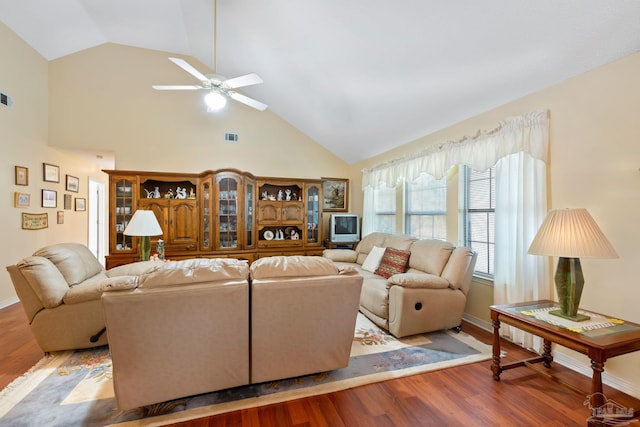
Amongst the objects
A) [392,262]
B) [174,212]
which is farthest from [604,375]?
[174,212]

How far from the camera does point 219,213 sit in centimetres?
482

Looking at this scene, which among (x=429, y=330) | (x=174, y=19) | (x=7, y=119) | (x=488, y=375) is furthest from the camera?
(x=174, y=19)

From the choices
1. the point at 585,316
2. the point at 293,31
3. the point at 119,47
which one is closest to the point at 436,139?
the point at 293,31

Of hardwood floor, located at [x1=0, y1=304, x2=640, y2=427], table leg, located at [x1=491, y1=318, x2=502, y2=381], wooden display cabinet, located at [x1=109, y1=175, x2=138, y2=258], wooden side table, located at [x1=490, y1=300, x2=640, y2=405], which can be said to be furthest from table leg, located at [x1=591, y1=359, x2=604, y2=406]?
wooden display cabinet, located at [x1=109, y1=175, x2=138, y2=258]

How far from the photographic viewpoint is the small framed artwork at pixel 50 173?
4410 mm

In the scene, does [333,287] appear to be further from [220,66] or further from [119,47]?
[119,47]

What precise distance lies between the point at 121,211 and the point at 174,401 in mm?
3640

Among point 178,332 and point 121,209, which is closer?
point 178,332

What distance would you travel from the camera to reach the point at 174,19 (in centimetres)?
407

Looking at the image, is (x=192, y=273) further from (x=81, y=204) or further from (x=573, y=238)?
(x=81, y=204)

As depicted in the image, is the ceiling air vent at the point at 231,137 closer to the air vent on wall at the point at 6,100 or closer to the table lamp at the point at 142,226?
the table lamp at the point at 142,226

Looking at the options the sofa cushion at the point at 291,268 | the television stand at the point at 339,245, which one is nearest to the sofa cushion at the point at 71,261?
the sofa cushion at the point at 291,268

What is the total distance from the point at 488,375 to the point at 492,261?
4.38ft

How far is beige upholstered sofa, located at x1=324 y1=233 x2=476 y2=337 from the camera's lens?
277 centimetres
